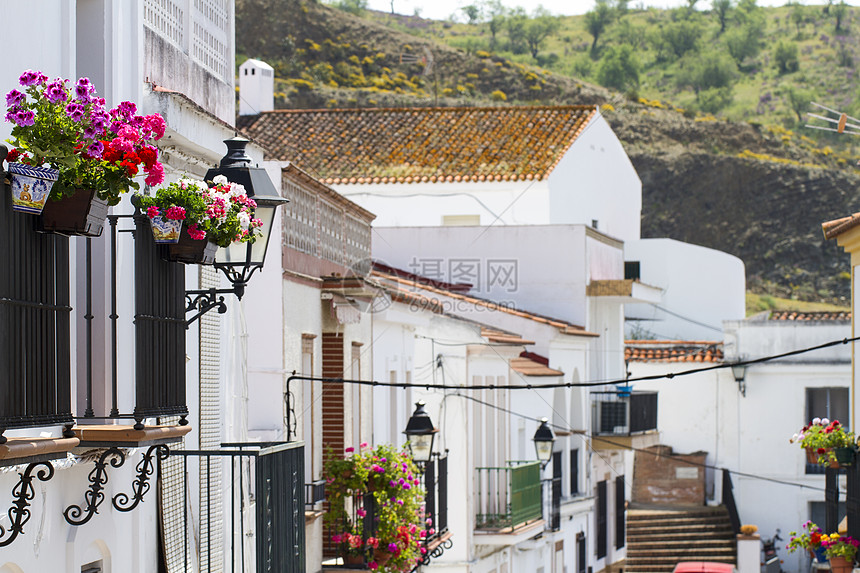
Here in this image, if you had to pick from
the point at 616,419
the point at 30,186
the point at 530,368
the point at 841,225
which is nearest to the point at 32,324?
the point at 30,186

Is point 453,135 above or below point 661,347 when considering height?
above

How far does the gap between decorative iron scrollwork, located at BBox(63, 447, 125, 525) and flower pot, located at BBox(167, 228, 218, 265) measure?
106cm

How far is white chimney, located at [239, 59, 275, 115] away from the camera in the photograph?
3409 centimetres

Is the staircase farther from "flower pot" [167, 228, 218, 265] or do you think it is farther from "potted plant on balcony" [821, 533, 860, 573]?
"flower pot" [167, 228, 218, 265]

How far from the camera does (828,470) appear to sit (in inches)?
620

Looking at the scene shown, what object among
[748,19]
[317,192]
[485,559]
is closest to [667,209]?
[748,19]

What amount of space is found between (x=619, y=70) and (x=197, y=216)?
89446 mm

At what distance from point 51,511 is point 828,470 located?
1096cm

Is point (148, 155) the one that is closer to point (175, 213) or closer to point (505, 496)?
point (175, 213)

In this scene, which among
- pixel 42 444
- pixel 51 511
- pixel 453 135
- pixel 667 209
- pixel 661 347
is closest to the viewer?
pixel 42 444

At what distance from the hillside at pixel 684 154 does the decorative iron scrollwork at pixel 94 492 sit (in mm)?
55212

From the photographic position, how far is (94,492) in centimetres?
714

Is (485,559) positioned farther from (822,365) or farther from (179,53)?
(822,365)

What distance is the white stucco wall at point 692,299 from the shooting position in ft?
129
